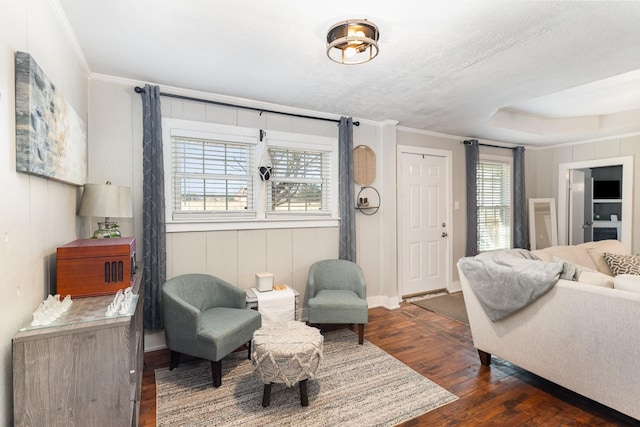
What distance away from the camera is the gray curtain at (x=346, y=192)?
145 inches

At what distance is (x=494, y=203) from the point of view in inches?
204

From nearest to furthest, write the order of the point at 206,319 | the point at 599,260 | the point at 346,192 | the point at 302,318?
the point at 206,319, the point at 599,260, the point at 302,318, the point at 346,192

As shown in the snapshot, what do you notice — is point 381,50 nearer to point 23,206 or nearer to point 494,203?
point 23,206

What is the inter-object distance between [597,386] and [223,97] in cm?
366

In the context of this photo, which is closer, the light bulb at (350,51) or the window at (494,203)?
the light bulb at (350,51)

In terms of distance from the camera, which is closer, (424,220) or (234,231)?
(234,231)

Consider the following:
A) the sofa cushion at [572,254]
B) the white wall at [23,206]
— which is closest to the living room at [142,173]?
the white wall at [23,206]

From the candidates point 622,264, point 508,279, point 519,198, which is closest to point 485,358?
point 508,279

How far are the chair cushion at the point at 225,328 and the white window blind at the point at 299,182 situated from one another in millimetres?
1175

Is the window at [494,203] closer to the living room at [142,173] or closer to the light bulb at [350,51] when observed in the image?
the living room at [142,173]

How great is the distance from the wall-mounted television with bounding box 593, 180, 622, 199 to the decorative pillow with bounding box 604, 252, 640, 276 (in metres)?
4.45

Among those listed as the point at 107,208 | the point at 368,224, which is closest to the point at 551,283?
the point at 368,224

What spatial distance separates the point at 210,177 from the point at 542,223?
5556 mm

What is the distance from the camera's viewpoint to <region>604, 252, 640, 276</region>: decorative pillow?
2.79 metres
